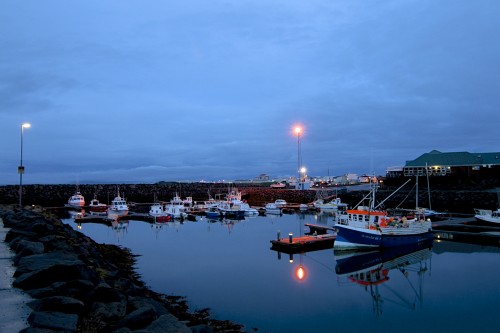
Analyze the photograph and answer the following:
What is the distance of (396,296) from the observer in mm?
20688

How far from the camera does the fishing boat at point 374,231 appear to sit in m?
31.3

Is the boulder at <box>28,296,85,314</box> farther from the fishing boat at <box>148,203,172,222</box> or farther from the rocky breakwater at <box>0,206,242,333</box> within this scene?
the fishing boat at <box>148,203,172,222</box>

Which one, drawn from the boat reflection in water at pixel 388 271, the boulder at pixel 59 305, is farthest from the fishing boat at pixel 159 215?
the boulder at pixel 59 305

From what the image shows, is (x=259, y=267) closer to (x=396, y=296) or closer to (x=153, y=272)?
(x=153, y=272)

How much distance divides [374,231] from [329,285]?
10.4 metres

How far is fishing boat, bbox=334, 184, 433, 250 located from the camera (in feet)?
103

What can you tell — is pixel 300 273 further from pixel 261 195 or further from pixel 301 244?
pixel 261 195

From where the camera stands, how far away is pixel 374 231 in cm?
3133

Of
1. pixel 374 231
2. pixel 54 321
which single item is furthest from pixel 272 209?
pixel 54 321

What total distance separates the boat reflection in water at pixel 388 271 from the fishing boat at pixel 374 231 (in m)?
0.63

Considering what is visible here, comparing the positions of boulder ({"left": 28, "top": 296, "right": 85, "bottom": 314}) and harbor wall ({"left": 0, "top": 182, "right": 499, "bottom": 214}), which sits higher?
harbor wall ({"left": 0, "top": 182, "right": 499, "bottom": 214})

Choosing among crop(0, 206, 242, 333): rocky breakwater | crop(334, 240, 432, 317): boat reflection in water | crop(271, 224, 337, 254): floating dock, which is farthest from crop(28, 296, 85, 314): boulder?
crop(271, 224, 337, 254): floating dock

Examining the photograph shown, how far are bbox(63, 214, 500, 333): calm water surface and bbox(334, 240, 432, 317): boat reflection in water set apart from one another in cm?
6

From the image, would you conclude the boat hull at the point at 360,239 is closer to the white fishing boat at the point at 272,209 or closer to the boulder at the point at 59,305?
the boulder at the point at 59,305
